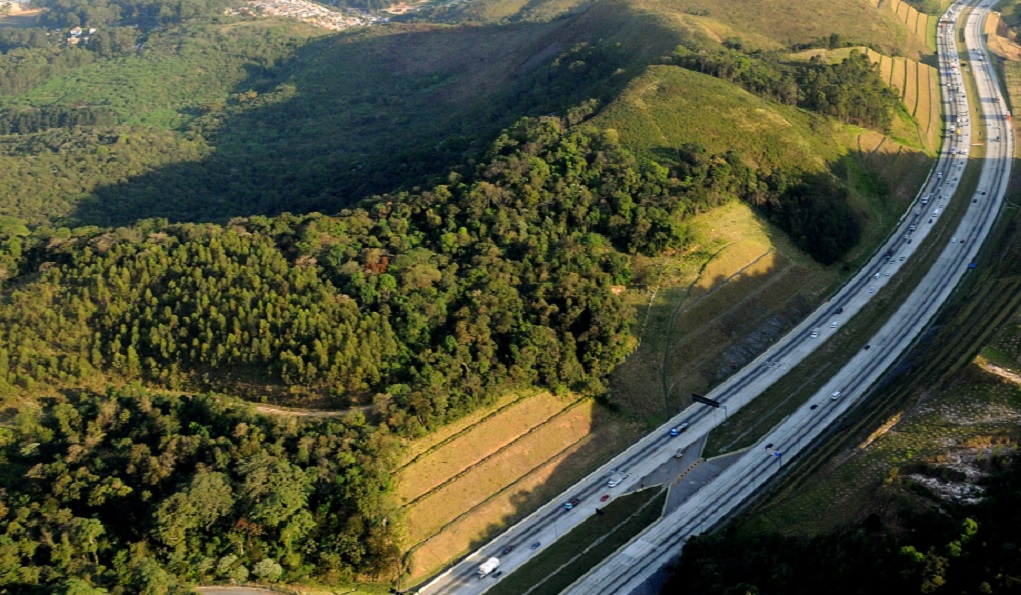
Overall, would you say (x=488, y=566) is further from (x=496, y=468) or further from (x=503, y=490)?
(x=496, y=468)

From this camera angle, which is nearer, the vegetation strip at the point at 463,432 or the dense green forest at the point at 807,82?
the vegetation strip at the point at 463,432

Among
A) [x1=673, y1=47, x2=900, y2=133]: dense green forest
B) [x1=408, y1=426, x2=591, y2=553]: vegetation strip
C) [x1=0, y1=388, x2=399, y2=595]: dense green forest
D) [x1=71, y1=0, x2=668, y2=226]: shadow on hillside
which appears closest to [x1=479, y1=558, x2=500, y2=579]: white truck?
[x1=408, y1=426, x2=591, y2=553]: vegetation strip

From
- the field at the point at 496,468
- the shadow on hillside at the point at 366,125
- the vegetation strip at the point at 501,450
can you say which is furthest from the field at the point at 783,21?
the field at the point at 496,468

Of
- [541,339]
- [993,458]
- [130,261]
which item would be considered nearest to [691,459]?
[541,339]

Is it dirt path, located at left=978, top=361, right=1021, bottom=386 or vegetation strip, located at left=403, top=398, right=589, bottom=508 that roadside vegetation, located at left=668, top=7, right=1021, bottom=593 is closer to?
dirt path, located at left=978, top=361, right=1021, bottom=386

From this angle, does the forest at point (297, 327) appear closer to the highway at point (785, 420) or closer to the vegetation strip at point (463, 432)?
the vegetation strip at point (463, 432)

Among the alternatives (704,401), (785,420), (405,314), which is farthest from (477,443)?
(785,420)
